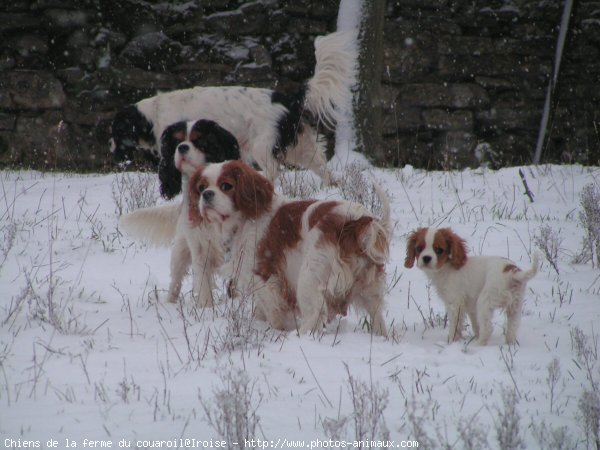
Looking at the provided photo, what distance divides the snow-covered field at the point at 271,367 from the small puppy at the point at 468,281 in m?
0.14

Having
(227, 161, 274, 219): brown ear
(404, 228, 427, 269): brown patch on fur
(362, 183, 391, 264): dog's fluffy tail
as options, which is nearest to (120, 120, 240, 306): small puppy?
(227, 161, 274, 219): brown ear

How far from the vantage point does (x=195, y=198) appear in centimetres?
423

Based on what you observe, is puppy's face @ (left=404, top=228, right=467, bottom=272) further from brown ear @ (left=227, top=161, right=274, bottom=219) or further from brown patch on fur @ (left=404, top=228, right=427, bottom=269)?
brown ear @ (left=227, top=161, right=274, bottom=219)

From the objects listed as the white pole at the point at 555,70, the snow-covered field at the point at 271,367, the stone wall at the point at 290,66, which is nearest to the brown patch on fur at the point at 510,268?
the snow-covered field at the point at 271,367

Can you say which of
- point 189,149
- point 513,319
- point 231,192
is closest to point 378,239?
point 513,319

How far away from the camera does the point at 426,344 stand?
12.0ft

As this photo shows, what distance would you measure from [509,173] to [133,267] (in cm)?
463

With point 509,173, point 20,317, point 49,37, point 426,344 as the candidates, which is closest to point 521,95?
point 509,173

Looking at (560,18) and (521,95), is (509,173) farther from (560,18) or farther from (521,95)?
(560,18)

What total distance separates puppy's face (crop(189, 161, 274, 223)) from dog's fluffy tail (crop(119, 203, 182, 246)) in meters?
0.71

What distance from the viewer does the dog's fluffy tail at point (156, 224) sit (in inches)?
188

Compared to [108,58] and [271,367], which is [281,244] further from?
[108,58]

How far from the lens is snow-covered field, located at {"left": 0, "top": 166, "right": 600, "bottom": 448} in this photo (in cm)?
238

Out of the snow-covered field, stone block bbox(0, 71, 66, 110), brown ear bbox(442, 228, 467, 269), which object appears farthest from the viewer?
stone block bbox(0, 71, 66, 110)
